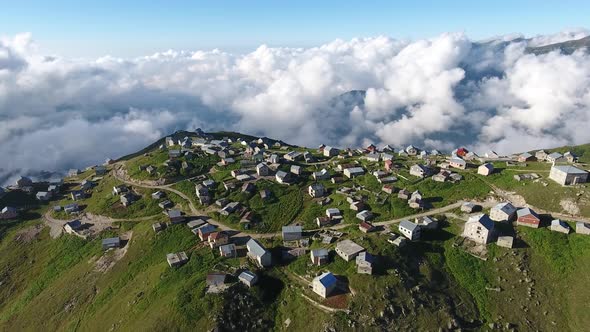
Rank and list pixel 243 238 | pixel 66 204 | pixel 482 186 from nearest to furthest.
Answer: pixel 243 238, pixel 482 186, pixel 66 204

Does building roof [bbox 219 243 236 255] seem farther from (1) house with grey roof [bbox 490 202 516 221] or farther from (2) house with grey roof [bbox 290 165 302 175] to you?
(1) house with grey roof [bbox 490 202 516 221]

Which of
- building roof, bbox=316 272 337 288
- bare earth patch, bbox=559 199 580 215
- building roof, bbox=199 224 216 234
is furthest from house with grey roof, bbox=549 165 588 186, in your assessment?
building roof, bbox=199 224 216 234

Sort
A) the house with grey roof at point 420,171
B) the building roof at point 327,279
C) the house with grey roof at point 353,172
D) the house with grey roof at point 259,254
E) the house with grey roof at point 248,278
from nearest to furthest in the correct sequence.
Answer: the building roof at point 327,279 < the house with grey roof at point 248,278 < the house with grey roof at point 259,254 < the house with grey roof at point 420,171 < the house with grey roof at point 353,172

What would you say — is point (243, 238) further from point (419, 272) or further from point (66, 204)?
point (66, 204)

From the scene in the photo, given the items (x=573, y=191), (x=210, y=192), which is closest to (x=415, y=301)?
(x=573, y=191)

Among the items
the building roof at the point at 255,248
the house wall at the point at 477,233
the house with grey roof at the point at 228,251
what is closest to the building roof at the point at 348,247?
the building roof at the point at 255,248

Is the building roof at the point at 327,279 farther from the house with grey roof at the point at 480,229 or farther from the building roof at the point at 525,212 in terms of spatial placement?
the building roof at the point at 525,212

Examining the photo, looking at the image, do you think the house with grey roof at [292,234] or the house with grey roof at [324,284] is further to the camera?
the house with grey roof at [292,234]

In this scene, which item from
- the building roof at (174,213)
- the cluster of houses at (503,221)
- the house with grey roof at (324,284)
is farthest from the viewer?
the building roof at (174,213)
